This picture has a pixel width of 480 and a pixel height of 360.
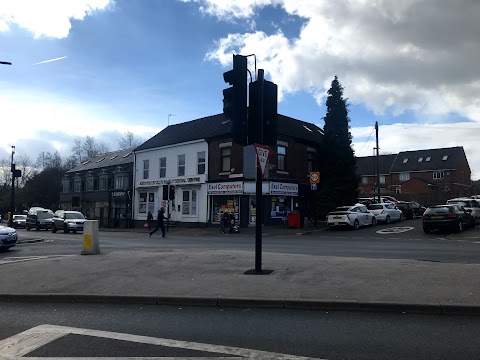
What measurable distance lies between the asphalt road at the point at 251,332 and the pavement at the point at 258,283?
9.3 inches

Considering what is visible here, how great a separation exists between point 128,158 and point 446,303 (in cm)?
4272

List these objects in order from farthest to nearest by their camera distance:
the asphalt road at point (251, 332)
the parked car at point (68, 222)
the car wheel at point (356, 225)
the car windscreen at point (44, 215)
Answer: the car windscreen at point (44, 215)
the parked car at point (68, 222)
the car wheel at point (356, 225)
the asphalt road at point (251, 332)


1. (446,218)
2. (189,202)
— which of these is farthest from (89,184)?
(446,218)

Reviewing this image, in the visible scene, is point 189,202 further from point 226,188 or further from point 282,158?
point 282,158

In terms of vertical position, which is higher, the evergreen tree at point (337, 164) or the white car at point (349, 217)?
the evergreen tree at point (337, 164)

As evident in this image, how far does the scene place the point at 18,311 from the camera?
729cm

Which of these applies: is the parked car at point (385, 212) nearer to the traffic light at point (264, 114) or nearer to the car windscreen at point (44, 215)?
the traffic light at point (264, 114)

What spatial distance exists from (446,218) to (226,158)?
1646 cm

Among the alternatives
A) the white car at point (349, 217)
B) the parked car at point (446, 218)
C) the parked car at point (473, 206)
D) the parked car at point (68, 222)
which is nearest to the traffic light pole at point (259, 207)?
the parked car at point (446, 218)

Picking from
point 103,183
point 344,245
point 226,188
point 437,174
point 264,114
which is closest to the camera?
point 264,114

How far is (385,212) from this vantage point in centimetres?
3177

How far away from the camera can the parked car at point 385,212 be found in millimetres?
31625

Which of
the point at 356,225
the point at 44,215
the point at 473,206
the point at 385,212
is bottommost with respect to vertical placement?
the point at 356,225

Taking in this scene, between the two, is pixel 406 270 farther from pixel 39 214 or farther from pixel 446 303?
pixel 39 214
